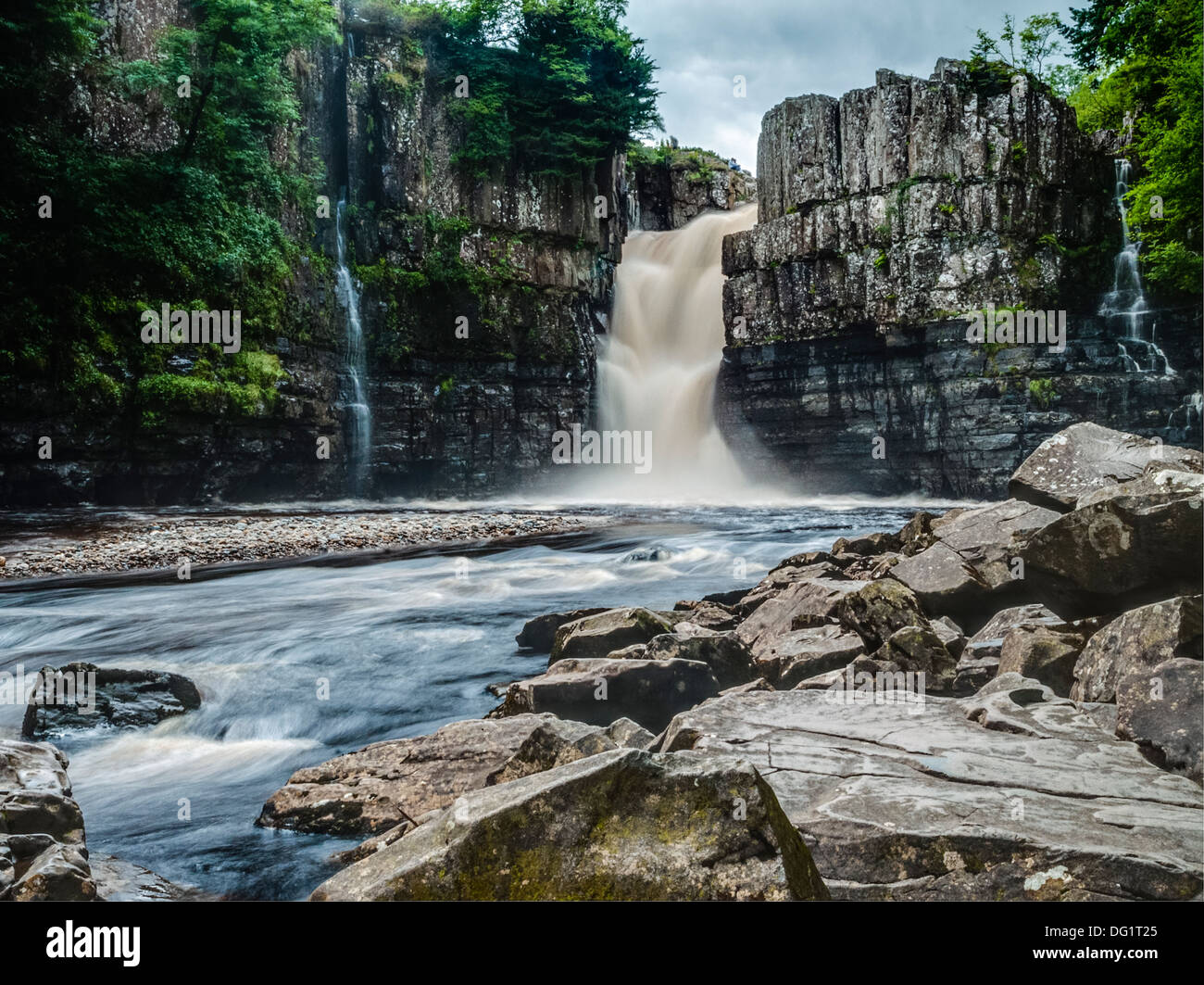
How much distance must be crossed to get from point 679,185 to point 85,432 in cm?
3244

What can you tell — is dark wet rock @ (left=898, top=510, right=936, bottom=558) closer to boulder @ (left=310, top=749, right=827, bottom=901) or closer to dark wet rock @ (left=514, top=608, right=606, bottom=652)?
dark wet rock @ (left=514, top=608, right=606, bottom=652)

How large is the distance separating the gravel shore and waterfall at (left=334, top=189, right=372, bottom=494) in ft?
21.6

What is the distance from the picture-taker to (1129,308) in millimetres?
27125

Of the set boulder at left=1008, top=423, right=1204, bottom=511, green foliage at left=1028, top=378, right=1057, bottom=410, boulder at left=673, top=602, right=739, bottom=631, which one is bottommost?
boulder at left=673, top=602, right=739, bottom=631

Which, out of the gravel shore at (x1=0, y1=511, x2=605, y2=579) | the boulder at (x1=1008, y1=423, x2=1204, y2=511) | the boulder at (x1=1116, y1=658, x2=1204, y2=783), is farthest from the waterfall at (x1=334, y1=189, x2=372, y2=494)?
the boulder at (x1=1116, y1=658, x2=1204, y2=783)

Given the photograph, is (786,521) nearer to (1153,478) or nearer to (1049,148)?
(1153,478)

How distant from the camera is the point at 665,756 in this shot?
99.3 inches

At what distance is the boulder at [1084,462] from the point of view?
22.7 feet

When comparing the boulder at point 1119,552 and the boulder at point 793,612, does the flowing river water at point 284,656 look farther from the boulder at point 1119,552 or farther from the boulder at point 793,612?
the boulder at point 1119,552

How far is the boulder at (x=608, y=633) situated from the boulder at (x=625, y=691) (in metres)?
0.91

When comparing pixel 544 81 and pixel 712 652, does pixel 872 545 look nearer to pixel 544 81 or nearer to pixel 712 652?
pixel 712 652

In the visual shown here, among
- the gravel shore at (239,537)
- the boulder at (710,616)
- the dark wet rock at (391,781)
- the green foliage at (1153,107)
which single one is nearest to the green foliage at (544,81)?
the green foliage at (1153,107)

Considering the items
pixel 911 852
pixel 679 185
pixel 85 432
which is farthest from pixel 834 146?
pixel 911 852

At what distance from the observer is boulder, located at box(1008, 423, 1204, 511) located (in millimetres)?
6926
